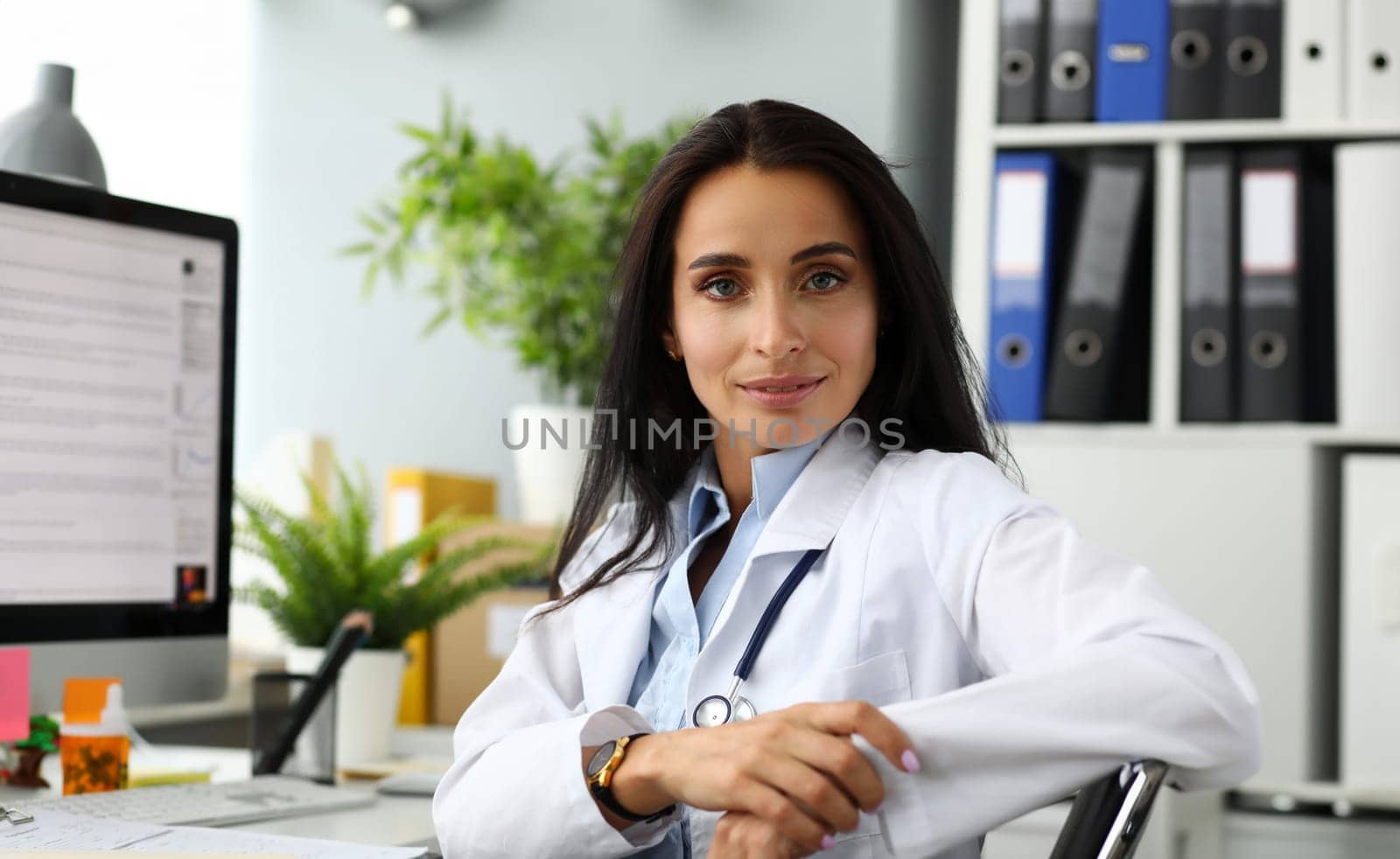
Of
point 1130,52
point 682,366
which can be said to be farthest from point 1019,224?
point 682,366

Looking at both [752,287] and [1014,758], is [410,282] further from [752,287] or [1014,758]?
[1014,758]

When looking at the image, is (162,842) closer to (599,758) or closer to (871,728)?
(599,758)

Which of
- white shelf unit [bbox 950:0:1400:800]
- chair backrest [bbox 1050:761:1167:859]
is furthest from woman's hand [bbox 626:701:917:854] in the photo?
white shelf unit [bbox 950:0:1400:800]

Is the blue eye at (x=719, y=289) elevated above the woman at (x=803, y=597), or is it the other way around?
the blue eye at (x=719, y=289)

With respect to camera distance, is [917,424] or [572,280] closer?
[917,424]

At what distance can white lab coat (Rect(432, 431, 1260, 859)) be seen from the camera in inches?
34.7

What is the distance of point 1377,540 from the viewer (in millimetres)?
1871

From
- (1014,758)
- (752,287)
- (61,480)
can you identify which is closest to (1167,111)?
(752,287)

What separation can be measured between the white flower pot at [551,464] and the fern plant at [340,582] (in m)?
0.57

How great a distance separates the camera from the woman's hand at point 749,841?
0.87m

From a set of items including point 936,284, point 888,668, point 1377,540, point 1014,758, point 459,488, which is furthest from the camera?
point 459,488

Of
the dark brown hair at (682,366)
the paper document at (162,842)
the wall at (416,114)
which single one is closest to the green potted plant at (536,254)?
the wall at (416,114)

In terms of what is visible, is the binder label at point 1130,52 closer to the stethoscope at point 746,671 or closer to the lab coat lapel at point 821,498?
the lab coat lapel at point 821,498

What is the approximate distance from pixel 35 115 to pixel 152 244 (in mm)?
267
